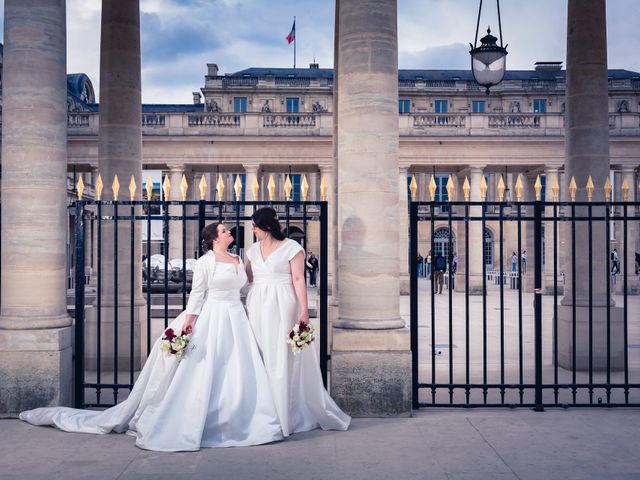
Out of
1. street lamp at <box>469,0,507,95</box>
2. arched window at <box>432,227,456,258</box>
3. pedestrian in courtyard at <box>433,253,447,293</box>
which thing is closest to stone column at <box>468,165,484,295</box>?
pedestrian in courtyard at <box>433,253,447,293</box>

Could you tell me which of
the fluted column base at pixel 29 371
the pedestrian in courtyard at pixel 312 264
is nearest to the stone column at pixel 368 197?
the fluted column base at pixel 29 371

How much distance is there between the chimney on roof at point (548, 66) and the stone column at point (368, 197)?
5967 cm

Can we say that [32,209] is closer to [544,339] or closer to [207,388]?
[207,388]

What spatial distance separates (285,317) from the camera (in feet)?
23.4

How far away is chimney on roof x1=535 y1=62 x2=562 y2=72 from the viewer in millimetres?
62844

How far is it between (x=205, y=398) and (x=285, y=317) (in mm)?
1186

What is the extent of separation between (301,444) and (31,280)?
3779 millimetres

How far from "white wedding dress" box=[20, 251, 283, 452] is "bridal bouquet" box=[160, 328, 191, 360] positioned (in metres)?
0.11

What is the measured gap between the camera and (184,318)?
23.2 ft

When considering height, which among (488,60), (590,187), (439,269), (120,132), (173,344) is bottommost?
(439,269)

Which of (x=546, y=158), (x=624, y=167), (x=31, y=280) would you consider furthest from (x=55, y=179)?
(x=624, y=167)

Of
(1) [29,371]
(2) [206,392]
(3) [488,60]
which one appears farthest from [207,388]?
(3) [488,60]

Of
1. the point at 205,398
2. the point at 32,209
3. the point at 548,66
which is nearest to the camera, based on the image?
the point at 205,398

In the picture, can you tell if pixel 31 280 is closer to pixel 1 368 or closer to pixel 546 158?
pixel 1 368
